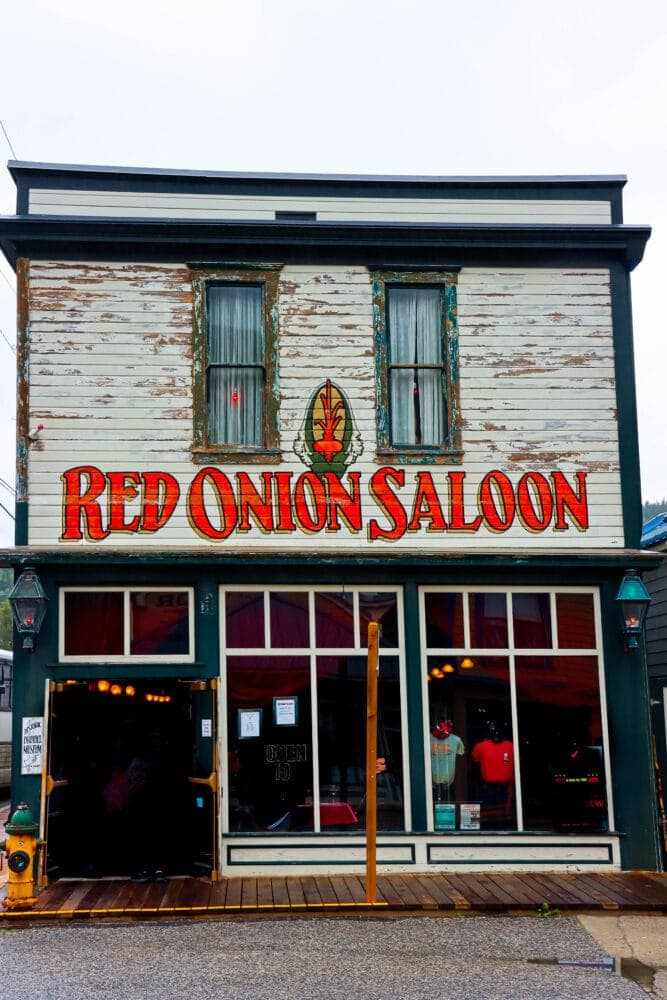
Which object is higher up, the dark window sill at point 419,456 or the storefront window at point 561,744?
the dark window sill at point 419,456

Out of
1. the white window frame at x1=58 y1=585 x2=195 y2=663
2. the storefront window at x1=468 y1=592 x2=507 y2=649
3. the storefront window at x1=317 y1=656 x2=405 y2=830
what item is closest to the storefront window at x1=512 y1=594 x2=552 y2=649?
the storefront window at x1=468 y1=592 x2=507 y2=649

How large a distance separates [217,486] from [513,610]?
11.5 ft

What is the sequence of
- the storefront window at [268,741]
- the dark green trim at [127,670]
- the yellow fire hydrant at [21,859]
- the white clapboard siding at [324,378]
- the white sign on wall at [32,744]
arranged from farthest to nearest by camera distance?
the white clapboard siding at [324,378] < the storefront window at [268,741] < the dark green trim at [127,670] < the white sign on wall at [32,744] < the yellow fire hydrant at [21,859]

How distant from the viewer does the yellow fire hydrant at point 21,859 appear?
10609 mm

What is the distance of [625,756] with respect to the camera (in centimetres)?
1248

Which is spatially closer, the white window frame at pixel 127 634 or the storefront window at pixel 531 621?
the white window frame at pixel 127 634

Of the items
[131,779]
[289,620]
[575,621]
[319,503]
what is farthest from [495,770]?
[131,779]

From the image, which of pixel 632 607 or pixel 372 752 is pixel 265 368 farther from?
pixel 632 607

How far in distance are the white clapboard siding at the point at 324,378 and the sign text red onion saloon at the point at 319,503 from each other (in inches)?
2.6

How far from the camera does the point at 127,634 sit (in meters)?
12.2

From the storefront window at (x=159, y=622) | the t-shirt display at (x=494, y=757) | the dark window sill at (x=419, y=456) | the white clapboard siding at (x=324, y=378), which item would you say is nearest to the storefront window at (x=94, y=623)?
the storefront window at (x=159, y=622)

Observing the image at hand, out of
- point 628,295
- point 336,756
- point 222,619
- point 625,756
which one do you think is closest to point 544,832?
point 625,756

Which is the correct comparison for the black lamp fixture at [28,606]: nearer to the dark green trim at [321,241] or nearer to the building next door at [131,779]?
the building next door at [131,779]

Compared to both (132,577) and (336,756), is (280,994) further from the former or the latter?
(132,577)
